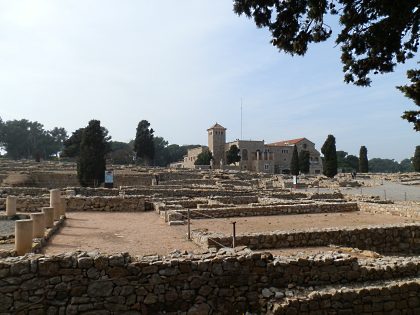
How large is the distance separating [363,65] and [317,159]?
9140 cm

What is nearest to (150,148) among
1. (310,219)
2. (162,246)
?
(310,219)

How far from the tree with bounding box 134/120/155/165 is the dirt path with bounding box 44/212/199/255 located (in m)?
57.0

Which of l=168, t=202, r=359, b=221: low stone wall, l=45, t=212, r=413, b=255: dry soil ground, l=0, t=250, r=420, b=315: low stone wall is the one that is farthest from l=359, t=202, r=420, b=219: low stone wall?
l=0, t=250, r=420, b=315: low stone wall

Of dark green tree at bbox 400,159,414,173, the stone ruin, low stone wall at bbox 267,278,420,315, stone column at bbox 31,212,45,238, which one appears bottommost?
low stone wall at bbox 267,278,420,315

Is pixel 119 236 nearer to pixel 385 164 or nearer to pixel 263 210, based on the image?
pixel 263 210

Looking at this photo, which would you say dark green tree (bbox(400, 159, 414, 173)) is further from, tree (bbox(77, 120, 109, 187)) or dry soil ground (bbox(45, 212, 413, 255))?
dry soil ground (bbox(45, 212, 413, 255))

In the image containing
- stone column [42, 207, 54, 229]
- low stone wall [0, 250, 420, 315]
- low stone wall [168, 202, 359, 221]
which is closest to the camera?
low stone wall [0, 250, 420, 315]

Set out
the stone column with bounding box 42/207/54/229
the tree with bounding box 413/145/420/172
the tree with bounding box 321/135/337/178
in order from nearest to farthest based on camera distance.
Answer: the stone column with bounding box 42/207/54/229
the tree with bounding box 321/135/337/178
the tree with bounding box 413/145/420/172

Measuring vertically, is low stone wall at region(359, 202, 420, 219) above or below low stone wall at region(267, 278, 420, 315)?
above

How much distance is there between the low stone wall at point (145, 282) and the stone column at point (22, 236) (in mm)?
2834

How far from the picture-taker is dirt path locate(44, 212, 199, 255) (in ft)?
34.6

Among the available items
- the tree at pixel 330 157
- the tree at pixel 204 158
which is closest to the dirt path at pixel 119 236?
the tree at pixel 330 157

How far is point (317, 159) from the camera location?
98125 mm

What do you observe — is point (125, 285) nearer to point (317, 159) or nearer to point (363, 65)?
point (363, 65)
